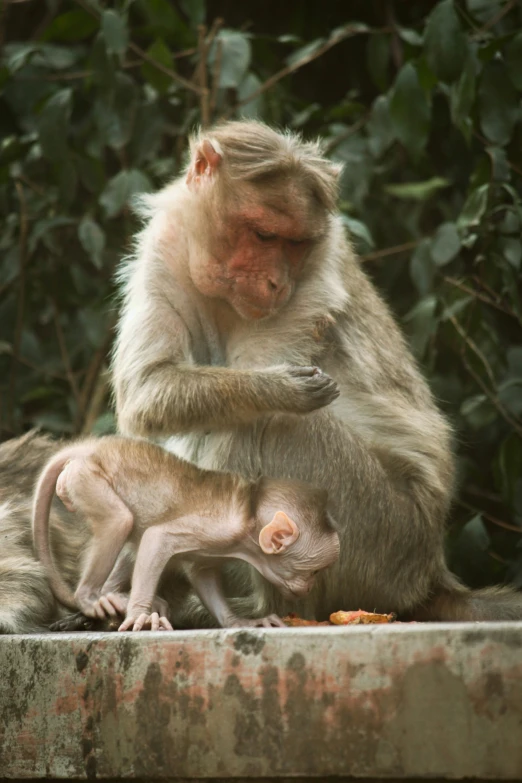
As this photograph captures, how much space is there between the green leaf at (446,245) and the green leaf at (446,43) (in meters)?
0.78

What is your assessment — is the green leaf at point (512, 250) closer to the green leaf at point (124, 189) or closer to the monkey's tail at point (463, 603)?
the monkey's tail at point (463, 603)

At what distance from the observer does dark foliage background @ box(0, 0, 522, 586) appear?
521 centimetres

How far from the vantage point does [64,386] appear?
288 inches

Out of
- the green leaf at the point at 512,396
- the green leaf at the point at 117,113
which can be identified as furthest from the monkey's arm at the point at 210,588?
the green leaf at the point at 117,113

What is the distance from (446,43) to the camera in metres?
4.90

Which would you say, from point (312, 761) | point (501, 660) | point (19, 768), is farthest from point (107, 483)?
point (501, 660)

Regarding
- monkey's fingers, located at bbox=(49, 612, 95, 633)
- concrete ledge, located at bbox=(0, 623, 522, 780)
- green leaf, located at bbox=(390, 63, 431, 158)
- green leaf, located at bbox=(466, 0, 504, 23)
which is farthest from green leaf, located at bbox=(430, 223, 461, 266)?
concrete ledge, located at bbox=(0, 623, 522, 780)

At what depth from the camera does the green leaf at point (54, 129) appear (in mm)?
5711

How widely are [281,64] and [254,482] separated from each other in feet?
14.0

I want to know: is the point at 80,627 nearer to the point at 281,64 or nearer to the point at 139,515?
the point at 139,515

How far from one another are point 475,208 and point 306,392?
5.68 ft

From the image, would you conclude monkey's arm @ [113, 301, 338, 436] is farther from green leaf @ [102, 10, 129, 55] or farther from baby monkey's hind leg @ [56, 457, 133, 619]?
green leaf @ [102, 10, 129, 55]

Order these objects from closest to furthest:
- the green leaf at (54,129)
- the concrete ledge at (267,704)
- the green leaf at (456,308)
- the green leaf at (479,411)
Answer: the concrete ledge at (267,704)
the green leaf at (456,308)
the green leaf at (479,411)
the green leaf at (54,129)

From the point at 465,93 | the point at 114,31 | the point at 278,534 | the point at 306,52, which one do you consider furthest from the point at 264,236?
the point at 306,52
